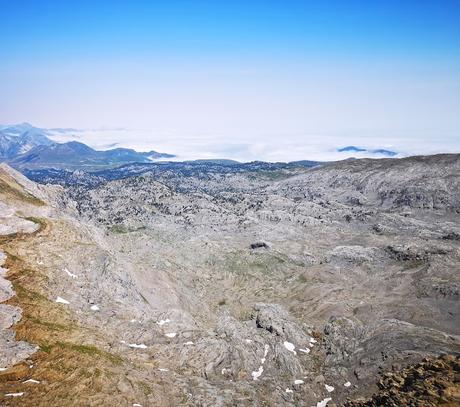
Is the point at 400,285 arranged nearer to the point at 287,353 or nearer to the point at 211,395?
the point at 287,353

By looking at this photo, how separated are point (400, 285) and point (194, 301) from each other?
87.6 m

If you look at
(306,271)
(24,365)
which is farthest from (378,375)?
(306,271)

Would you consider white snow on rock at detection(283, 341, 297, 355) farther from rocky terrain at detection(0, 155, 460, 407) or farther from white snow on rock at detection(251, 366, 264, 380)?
white snow on rock at detection(251, 366, 264, 380)

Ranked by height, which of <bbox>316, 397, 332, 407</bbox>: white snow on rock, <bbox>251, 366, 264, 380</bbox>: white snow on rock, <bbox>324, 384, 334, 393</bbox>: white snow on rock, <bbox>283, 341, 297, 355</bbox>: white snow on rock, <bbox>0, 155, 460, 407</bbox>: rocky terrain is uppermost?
<bbox>0, 155, 460, 407</bbox>: rocky terrain

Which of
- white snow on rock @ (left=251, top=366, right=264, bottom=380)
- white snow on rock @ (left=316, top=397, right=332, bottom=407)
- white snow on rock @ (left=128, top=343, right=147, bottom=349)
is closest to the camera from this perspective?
white snow on rock @ (left=316, top=397, right=332, bottom=407)

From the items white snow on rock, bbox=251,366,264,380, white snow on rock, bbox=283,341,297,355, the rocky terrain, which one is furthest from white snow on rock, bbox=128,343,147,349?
white snow on rock, bbox=283,341,297,355

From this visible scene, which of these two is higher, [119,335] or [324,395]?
[119,335]

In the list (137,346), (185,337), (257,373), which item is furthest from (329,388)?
(137,346)

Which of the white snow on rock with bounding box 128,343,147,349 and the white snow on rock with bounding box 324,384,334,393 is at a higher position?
the white snow on rock with bounding box 128,343,147,349

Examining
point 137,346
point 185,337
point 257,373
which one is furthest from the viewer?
point 185,337

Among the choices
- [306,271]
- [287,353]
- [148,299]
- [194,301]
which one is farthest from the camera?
[306,271]

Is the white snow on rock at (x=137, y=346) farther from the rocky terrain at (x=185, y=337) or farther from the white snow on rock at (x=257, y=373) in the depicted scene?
the white snow on rock at (x=257, y=373)

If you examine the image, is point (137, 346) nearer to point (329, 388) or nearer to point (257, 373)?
point (257, 373)

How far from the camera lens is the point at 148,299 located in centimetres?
13125
